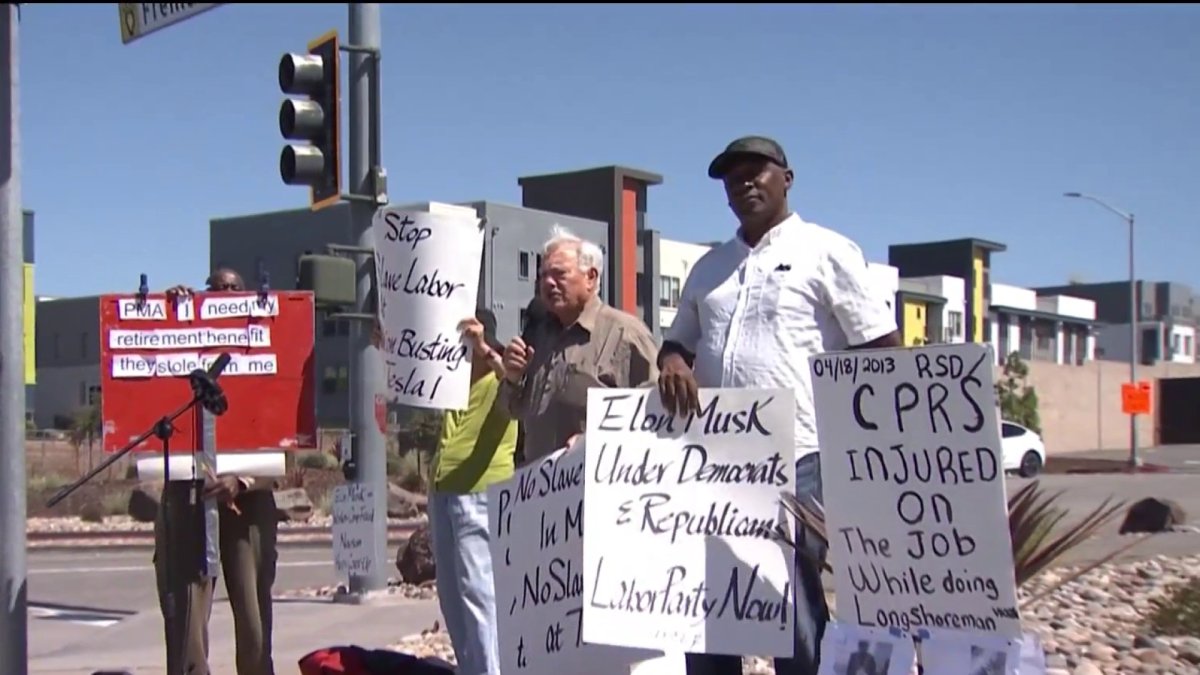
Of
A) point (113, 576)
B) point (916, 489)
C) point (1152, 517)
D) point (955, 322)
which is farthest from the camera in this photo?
point (955, 322)

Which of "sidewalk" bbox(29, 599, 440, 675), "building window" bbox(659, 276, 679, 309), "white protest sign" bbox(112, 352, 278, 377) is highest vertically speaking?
"building window" bbox(659, 276, 679, 309)

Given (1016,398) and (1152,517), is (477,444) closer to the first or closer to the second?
(1152,517)

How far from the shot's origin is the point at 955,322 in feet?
244

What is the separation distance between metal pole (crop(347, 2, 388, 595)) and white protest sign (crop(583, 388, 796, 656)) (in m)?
5.33

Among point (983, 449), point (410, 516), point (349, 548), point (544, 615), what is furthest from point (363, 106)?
point (410, 516)

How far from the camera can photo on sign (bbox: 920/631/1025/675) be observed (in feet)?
13.9

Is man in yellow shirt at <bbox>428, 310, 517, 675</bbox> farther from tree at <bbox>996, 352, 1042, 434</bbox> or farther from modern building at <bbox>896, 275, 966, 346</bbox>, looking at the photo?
modern building at <bbox>896, 275, 966, 346</bbox>

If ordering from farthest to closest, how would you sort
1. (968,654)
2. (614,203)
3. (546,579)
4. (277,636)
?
(614,203)
(277,636)
(546,579)
(968,654)

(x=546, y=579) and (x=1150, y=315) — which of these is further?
(x=1150, y=315)

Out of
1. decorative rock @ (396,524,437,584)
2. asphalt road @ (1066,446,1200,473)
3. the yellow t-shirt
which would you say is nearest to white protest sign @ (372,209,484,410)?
the yellow t-shirt

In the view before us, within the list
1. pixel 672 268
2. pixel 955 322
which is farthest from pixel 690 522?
pixel 955 322

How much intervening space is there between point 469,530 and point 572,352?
3.47 ft

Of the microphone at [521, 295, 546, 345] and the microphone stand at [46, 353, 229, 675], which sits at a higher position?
the microphone at [521, 295, 546, 345]

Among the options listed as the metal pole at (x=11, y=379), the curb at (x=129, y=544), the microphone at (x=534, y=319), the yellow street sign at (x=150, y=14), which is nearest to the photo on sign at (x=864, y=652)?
the microphone at (x=534, y=319)
